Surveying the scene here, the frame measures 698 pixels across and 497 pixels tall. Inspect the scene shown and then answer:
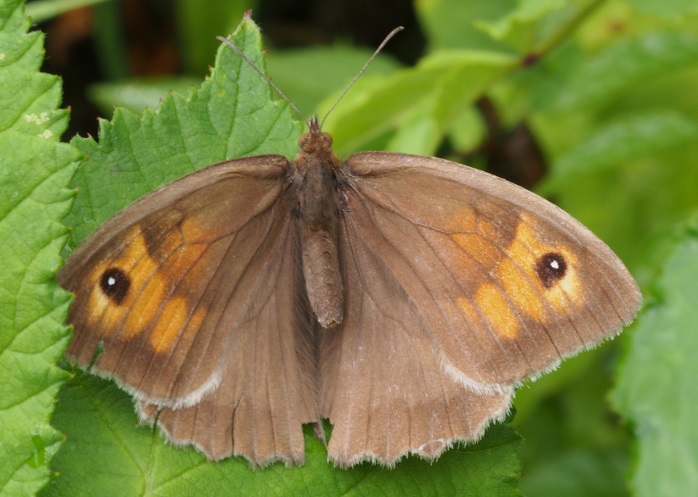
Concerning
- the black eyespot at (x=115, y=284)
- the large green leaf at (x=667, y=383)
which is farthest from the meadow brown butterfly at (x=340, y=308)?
the large green leaf at (x=667, y=383)

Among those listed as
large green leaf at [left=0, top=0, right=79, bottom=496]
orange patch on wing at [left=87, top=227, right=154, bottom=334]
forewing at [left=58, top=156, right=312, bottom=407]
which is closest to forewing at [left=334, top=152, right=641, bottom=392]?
forewing at [left=58, top=156, right=312, bottom=407]

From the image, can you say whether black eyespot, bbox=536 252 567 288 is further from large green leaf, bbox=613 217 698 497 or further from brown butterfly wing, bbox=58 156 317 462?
large green leaf, bbox=613 217 698 497

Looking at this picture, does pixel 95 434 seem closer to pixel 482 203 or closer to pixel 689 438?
pixel 482 203

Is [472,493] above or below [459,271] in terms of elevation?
below

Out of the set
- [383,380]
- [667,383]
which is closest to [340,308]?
[383,380]

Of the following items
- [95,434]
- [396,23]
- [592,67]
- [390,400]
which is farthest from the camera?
[396,23]

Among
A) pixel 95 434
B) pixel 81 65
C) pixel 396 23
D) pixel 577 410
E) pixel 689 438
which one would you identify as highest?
pixel 95 434

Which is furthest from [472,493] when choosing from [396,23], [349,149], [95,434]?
[396,23]
